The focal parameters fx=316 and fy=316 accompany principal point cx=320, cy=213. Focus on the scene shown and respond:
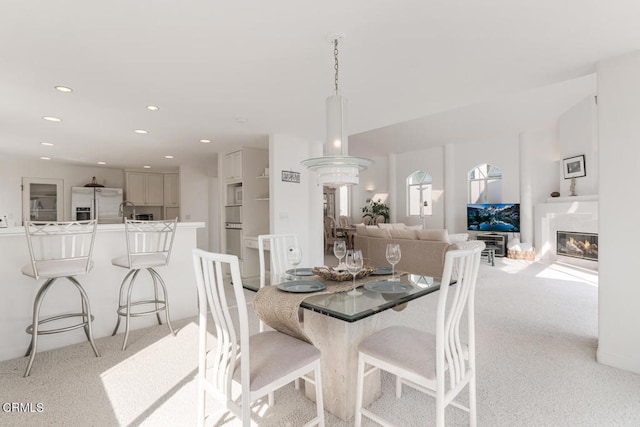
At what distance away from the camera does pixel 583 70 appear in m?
A: 2.70

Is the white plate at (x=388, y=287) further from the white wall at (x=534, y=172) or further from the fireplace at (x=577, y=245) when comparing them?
the white wall at (x=534, y=172)

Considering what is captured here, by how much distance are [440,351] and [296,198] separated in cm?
381

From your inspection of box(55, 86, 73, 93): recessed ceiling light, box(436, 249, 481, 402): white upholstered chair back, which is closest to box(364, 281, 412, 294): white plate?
box(436, 249, 481, 402): white upholstered chair back

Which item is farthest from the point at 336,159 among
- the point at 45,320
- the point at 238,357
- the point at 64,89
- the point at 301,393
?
the point at 64,89

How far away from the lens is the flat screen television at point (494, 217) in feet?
25.2

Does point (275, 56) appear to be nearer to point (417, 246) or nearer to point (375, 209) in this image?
point (417, 246)

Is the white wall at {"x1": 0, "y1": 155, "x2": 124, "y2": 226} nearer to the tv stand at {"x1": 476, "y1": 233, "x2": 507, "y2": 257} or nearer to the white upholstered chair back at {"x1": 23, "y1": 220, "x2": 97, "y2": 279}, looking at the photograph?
the white upholstered chair back at {"x1": 23, "y1": 220, "x2": 97, "y2": 279}

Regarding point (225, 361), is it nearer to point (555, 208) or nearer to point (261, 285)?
point (261, 285)

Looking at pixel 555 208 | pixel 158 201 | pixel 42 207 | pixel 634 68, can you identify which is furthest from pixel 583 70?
pixel 42 207

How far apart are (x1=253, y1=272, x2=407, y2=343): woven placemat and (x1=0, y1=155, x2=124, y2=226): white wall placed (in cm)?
711

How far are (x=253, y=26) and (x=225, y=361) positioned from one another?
6.52 ft

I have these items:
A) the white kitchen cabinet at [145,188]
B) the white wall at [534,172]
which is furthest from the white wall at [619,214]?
the white kitchen cabinet at [145,188]

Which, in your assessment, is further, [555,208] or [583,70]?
[555,208]

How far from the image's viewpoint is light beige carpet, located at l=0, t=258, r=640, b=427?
5.92 feet
